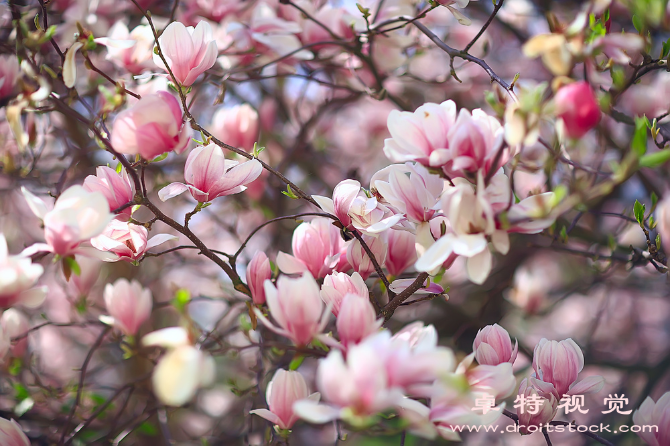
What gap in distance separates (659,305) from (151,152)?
3.01 m

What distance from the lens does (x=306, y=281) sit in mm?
530

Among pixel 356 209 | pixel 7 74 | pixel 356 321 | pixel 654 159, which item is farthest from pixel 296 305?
pixel 7 74

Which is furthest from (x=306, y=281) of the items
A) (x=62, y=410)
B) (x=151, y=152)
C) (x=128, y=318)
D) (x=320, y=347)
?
(x=62, y=410)

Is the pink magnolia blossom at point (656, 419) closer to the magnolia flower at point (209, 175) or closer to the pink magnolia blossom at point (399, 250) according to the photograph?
the pink magnolia blossom at point (399, 250)

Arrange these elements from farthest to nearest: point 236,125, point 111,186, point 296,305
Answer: point 236,125
point 111,186
point 296,305

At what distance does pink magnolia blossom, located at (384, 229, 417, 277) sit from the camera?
2.41 feet

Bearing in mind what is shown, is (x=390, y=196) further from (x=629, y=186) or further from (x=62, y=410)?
(x=629, y=186)

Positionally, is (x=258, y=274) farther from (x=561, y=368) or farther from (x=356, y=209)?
(x=561, y=368)

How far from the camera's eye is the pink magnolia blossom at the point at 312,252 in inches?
28.0

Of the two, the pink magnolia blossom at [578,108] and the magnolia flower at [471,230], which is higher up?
the pink magnolia blossom at [578,108]

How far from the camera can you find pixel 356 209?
65cm

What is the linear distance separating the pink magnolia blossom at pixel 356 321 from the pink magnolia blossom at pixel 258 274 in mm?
187

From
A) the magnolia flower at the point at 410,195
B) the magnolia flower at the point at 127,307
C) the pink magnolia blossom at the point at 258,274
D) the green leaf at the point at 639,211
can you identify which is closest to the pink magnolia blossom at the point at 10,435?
the magnolia flower at the point at 127,307

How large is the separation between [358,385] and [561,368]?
396mm
